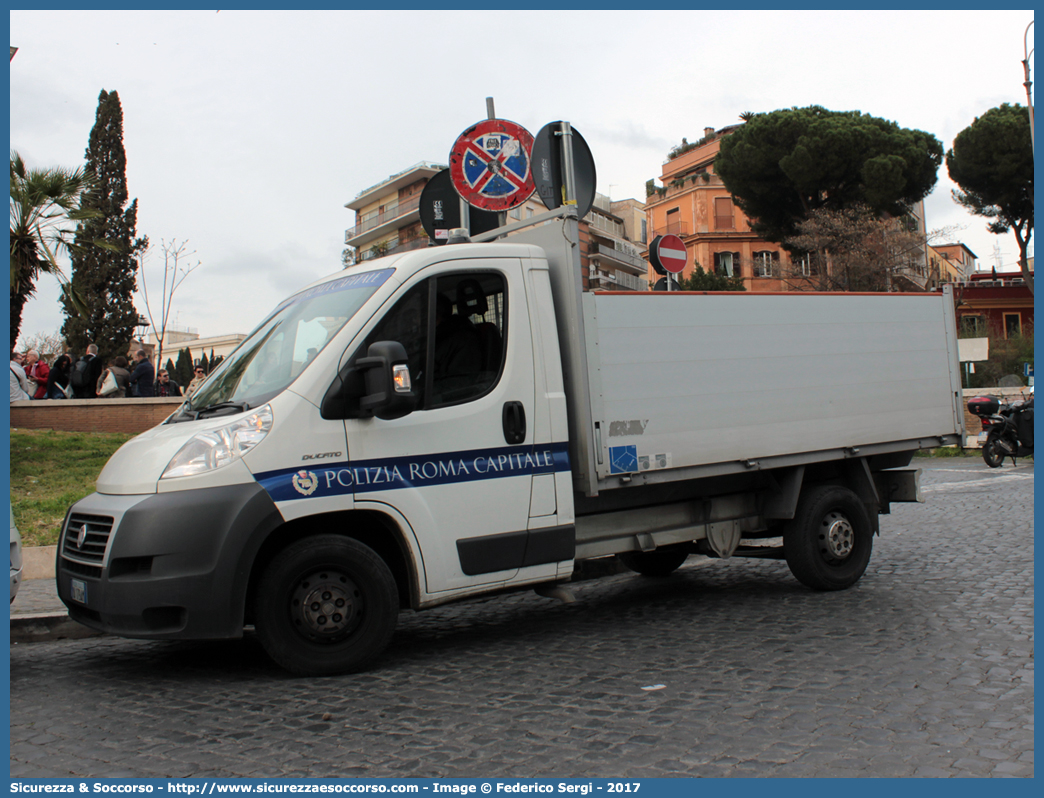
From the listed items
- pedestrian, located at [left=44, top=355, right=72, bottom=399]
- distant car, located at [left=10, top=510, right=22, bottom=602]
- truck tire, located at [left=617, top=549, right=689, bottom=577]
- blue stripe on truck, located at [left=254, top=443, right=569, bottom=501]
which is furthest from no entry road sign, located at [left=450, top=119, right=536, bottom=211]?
pedestrian, located at [left=44, top=355, right=72, bottom=399]

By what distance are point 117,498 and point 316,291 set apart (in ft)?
5.45

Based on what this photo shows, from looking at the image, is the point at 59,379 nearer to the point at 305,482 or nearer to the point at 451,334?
the point at 451,334

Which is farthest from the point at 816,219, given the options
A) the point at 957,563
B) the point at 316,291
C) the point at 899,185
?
the point at 316,291

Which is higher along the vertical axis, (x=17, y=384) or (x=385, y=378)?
(x=17, y=384)

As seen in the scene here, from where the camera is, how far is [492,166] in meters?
7.89

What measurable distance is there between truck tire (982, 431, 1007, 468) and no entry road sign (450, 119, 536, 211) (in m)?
13.3

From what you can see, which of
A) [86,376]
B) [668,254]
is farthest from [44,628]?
[86,376]

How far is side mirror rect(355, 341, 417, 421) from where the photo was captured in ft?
15.9

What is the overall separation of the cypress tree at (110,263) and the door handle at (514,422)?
1437 inches

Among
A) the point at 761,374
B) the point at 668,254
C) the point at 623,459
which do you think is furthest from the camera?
the point at 668,254

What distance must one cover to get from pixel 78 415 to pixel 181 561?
48.6 ft

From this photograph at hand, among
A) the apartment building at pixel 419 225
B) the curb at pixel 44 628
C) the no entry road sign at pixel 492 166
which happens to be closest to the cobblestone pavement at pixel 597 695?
the curb at pixel 44 628

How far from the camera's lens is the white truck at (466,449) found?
4.69 meters

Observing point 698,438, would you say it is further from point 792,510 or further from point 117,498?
point 117,498
